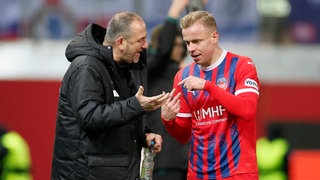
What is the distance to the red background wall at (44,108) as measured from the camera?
35.7ft

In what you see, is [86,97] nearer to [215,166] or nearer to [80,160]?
[80,160]

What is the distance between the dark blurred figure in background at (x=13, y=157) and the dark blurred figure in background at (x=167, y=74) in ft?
10.5

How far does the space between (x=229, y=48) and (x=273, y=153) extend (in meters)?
1.38

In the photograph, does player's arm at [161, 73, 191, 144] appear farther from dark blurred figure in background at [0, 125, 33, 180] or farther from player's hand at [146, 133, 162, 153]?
dark blurred figure in background at [0, 125, 33, 180]

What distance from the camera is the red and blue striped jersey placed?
5.98 meters

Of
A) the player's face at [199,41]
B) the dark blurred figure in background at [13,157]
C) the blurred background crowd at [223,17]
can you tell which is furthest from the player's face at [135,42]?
the blurred background crowd at [223,17]

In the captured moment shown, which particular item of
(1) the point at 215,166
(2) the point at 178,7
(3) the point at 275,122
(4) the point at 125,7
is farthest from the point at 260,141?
(1) the point at 215,166

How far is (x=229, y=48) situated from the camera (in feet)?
36.7

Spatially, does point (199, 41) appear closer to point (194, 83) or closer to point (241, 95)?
point (194, 83)

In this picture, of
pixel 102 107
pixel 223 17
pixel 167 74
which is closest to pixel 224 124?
pixel 102 107

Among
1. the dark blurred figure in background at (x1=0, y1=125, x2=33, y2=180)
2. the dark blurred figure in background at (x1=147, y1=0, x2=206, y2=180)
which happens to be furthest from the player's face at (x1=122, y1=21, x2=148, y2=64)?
the dark blurred figure in background at (x1=0, y1=125, x2=33, y2=180)

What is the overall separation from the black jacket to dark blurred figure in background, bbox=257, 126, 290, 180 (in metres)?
4.74

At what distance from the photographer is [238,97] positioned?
5.85 m

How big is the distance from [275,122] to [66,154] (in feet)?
17.0
